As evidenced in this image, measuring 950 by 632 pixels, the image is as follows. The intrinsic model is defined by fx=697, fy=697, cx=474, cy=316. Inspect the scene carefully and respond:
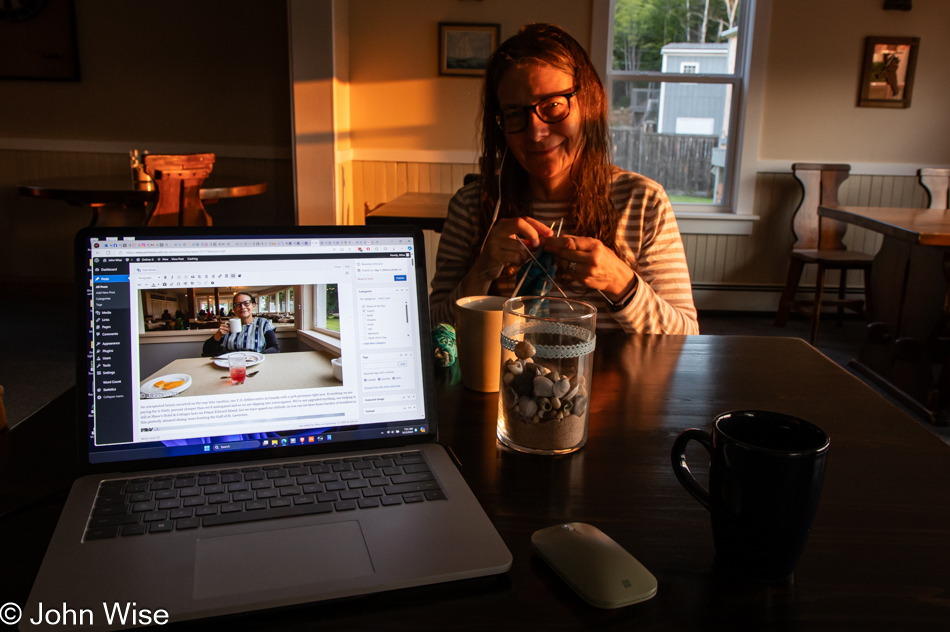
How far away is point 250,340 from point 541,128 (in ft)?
2.77

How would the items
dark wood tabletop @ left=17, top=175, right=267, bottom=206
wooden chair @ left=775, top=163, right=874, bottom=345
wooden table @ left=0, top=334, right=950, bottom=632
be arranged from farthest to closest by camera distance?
1. wooden chair @ left=775, top=163, right=874, bottom=345
2. dark wood tabletop @ left=17, top=175, right=267, bottom=206
3. wooden table @ left=0, top=334, right=950, bottom=632

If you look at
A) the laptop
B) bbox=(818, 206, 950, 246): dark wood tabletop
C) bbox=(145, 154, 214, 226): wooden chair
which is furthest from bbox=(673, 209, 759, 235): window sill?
the laptop

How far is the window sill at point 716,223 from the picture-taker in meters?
4.47

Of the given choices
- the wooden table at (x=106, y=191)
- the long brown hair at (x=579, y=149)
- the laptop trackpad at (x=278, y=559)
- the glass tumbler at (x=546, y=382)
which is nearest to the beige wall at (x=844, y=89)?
the wooden table at (x=106, y=191)

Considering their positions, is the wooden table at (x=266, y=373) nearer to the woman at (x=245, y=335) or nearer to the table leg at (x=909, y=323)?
the woman at (x=245, y=335)

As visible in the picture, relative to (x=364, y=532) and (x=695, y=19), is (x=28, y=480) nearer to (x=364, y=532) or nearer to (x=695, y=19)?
(x=364, y=532)

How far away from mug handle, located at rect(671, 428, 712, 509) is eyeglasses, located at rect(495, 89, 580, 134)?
892mm

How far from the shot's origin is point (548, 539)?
1.98ft

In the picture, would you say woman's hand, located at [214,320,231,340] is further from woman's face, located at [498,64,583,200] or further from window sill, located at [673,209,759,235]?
window sill, located at [673,209,759,235]

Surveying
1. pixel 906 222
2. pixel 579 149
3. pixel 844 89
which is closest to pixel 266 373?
pixel 579 149

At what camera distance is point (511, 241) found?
122 cm

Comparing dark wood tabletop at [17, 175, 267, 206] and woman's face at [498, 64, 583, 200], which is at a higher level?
woman's face at [498, 64, 583, 200]

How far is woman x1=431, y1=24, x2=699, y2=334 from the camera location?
1346mm

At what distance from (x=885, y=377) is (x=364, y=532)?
11.1 ft
